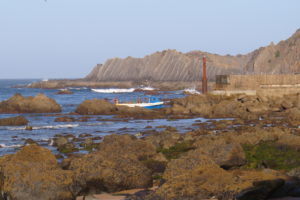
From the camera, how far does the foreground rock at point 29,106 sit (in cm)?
5831

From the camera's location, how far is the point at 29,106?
58375 mm

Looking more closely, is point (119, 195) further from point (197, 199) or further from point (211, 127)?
point (211, 127)

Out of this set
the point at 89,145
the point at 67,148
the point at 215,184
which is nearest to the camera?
the point at 215,184

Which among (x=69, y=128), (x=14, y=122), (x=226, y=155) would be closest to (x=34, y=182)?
(x=226, y=155)

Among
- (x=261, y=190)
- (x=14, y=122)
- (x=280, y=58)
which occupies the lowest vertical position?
(x=14, y=122)

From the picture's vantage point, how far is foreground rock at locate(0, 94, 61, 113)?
58.3 m

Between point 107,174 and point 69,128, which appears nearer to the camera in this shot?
point 107,174

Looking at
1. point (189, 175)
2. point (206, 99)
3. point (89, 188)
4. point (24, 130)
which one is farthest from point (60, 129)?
point (189, 175)

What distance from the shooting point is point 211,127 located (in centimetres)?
3866

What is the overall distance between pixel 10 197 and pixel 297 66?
101 meters

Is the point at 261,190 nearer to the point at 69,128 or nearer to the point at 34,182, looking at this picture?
the point at 34,182

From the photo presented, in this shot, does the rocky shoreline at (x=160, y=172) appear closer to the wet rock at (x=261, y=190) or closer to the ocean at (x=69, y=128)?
the wet rock at (x=261, y=190)

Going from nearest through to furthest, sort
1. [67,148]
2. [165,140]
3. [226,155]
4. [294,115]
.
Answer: [226,155] < [165,140] < [67,148] < [294,115]

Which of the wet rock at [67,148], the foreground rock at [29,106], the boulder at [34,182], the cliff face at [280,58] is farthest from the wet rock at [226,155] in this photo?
the cliff face at [280,58]
